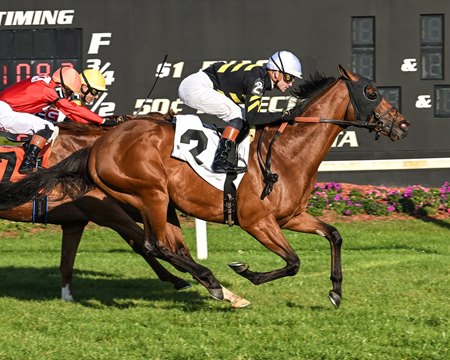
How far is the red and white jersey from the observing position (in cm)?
811

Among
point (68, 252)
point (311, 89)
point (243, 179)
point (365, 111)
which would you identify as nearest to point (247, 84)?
point (311, 89)

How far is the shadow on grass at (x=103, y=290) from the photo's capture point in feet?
26.2

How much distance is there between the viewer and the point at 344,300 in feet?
25.7

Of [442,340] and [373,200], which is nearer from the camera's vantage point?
[442,340]

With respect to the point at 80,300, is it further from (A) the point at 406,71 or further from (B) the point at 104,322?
(A) the point at 406,71

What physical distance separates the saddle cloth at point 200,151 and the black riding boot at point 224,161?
5cm

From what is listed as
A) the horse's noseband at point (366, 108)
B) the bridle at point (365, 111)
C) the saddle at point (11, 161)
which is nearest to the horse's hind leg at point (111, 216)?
the saddle at point (11, 161)

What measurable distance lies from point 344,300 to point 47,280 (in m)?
2.98

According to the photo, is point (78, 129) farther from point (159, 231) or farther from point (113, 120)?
point (159, 231)

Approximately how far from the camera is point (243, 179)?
742cm

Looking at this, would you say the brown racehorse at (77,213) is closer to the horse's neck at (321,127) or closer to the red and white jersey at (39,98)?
the red and white jersey at (39,98)

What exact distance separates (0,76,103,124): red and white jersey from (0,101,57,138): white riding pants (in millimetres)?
97

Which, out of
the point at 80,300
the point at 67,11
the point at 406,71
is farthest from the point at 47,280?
the point at 406,71

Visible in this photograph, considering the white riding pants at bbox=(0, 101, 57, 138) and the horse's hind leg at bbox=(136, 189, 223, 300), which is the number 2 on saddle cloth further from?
the horse's hind leg at bbox=(136, 189, 223, 300)
